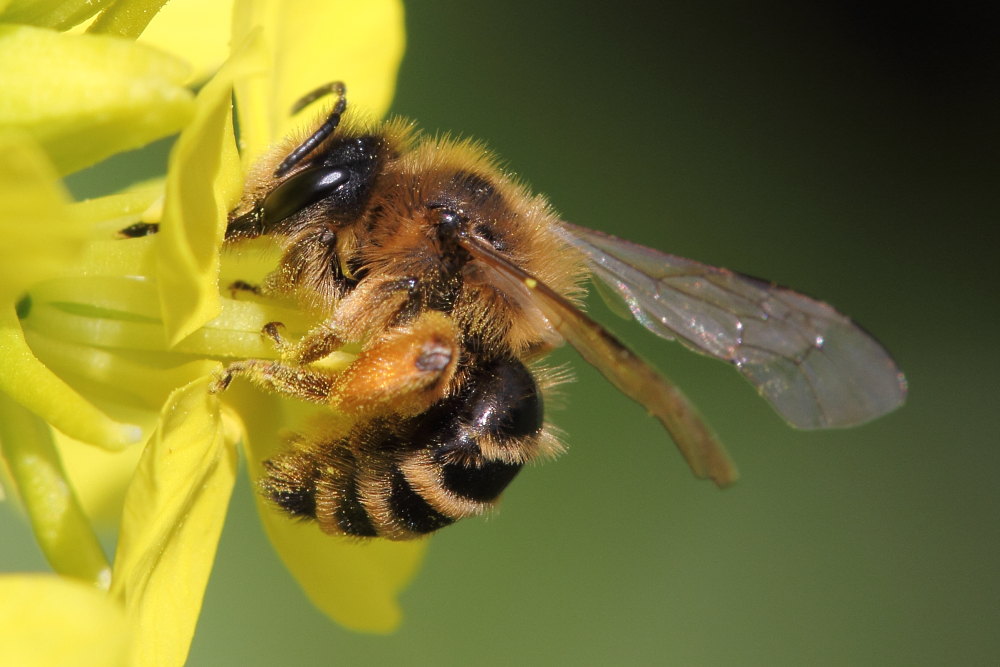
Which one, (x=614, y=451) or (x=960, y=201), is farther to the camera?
(x=960, y=201)

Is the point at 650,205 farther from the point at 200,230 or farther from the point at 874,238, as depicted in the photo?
the point at 200,230

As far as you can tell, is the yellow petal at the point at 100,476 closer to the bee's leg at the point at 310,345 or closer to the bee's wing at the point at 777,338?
the bee's leg at the point at 310,345

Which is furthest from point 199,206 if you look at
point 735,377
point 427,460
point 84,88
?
point 735,377

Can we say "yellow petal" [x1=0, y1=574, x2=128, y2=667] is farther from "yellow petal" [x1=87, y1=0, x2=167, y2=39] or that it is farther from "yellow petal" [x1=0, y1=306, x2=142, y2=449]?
"yellow petal" [x1=87, y1=0, x2=167, y2=39]

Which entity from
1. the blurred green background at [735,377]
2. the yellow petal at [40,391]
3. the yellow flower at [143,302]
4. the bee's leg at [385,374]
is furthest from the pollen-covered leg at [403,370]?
the blurred green background at [735,377]

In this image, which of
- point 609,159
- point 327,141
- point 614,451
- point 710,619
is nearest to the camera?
point 327,141

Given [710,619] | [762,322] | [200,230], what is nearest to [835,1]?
[710,619]

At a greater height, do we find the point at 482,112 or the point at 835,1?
the point at 835,1
